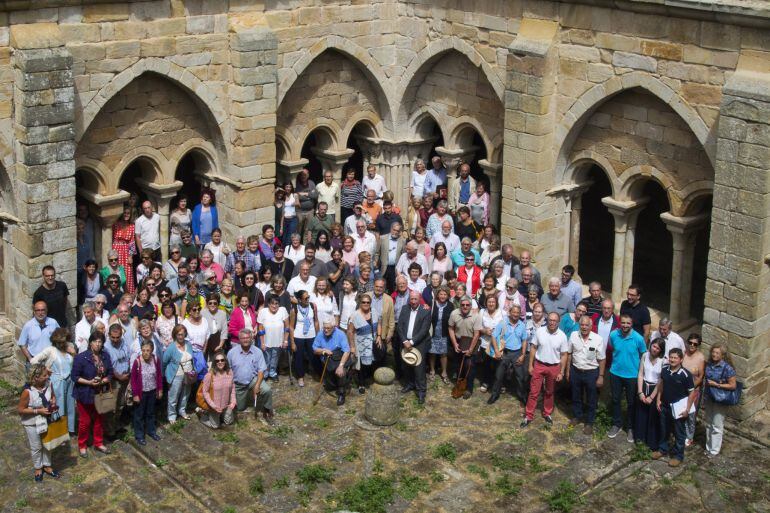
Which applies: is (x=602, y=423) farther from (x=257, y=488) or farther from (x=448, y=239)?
(x=257, y=488)

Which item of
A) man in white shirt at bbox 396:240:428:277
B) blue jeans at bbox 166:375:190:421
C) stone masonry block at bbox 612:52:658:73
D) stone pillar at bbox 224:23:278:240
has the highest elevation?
stone masonry block at bbox 612:52:658:73

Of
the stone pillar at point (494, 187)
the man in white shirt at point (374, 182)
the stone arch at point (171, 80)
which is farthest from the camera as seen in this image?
the man in white shirt at point (374, 182)

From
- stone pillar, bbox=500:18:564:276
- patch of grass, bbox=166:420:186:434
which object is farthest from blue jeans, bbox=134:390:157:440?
stone pillar, bbox=500:18:564:276

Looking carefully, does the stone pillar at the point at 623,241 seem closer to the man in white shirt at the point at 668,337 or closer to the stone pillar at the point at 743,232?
the stone pillar at the point at 743,232

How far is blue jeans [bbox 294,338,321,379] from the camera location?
55.8ft

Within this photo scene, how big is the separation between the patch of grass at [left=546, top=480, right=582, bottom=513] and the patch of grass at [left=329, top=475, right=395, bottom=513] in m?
1.86

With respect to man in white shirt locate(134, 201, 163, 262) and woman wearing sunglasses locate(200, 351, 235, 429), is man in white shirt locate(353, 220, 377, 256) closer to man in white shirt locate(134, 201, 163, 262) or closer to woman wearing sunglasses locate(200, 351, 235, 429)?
man in white shirt locate(134, 201, 163, 262)

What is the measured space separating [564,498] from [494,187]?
7.10m

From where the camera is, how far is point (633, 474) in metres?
15.2

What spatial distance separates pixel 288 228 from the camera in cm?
2000

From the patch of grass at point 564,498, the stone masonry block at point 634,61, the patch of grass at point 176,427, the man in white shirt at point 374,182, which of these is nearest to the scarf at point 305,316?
the patch of grass at point 176,427

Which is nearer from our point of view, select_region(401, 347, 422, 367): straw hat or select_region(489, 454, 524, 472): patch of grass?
select_region(489, 454, 524, 472): patch of grass

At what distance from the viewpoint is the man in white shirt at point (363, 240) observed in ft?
61.1

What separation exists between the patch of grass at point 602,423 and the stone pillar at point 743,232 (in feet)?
5.51
